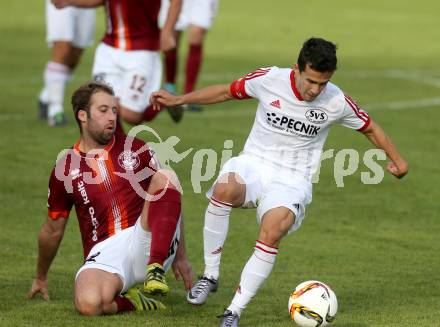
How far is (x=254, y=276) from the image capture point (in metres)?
6.88

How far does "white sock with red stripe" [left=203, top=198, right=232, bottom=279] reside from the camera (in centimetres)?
738

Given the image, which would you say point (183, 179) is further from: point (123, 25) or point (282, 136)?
point (282, 136)

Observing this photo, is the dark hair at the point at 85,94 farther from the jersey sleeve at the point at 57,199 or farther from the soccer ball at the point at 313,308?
the soccer ball at the point at 313,308

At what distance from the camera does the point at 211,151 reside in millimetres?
12641

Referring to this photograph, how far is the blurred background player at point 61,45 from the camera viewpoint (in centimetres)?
1396

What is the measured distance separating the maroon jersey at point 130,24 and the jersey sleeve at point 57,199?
16.0 feet

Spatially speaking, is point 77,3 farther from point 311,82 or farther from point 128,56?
point 311,82

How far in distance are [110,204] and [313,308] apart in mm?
1500

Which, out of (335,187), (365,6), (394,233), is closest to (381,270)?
(394,233)

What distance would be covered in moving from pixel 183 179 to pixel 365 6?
17093 mm

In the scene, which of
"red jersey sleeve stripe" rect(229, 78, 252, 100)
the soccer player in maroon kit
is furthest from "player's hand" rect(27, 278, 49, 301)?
"red jersey sleeve stripe" rect(229, 78, 252, 100)

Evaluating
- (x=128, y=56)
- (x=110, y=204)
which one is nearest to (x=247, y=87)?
(x=110, y=204)

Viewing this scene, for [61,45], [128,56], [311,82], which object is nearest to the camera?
[311,82]

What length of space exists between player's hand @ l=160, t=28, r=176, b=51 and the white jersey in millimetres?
3787
